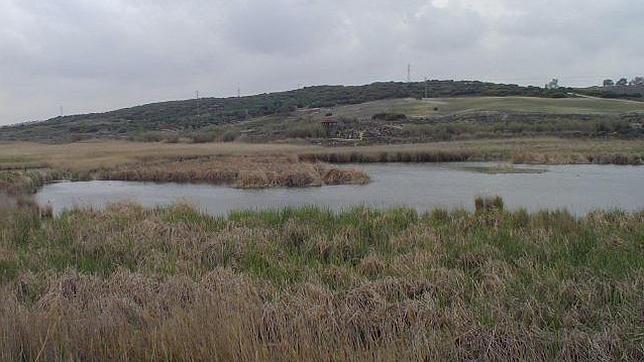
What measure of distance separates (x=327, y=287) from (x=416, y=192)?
1616 cm

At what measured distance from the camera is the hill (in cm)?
8438

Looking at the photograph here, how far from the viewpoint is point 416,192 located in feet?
74.1

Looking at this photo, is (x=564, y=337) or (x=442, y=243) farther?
(x=442, y=243)

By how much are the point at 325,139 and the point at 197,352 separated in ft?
158

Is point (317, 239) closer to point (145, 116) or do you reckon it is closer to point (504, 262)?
point (504, 262)

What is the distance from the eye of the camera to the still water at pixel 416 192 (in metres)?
19.2

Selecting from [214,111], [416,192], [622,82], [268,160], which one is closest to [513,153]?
[268,160]

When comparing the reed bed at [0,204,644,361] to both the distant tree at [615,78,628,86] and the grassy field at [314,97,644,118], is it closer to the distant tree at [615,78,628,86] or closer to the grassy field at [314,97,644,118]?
the grassy field at [314,97,644,118]

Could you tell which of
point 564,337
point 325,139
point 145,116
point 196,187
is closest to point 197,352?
point 564,337

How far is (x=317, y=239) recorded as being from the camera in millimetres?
9727

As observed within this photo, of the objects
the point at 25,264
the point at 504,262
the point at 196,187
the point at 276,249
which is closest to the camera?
the point at 504,262

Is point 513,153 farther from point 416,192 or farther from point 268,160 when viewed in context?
point 416,192

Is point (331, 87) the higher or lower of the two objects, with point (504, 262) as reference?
higher

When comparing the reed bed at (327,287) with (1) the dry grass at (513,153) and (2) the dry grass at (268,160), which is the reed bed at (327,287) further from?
(1) the dry grass at (513,153)
